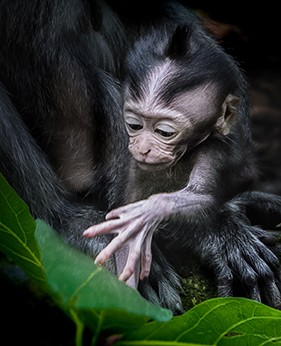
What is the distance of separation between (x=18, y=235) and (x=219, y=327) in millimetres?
292

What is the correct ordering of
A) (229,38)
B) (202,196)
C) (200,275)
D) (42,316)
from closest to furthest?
(42,316) → (202,196) → (200,275) → (229,38)

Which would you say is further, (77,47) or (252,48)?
(252,48)

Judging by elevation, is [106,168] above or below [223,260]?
above

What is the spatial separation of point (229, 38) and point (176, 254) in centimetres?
43

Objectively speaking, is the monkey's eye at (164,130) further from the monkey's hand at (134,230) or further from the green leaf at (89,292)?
the green leaf at (89,292)

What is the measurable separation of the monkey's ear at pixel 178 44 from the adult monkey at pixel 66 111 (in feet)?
0.25

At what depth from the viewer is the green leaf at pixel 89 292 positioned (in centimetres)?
93

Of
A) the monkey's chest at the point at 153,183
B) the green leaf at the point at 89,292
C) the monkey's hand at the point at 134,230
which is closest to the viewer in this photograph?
the green leaf at the point at 89,292

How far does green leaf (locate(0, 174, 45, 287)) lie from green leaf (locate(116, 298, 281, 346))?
15 centimetres

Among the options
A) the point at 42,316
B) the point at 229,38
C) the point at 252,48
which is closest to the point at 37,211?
the point at 42,316

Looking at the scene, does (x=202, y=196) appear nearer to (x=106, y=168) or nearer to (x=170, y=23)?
(x=106, y=168)

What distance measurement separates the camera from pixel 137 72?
1.30 meters

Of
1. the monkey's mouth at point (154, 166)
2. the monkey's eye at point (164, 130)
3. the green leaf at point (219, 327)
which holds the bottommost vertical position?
the green leaf at point (219, 327)

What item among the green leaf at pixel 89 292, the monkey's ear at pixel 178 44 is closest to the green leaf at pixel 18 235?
the green leaf at pixel 89 292
